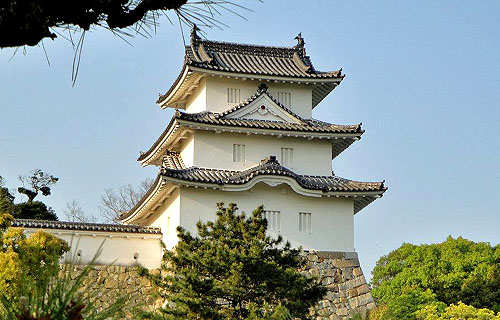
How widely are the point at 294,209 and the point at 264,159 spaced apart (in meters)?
1.50

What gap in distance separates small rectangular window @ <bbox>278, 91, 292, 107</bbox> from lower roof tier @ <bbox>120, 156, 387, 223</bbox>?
221 centimetres

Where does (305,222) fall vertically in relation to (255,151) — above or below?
below

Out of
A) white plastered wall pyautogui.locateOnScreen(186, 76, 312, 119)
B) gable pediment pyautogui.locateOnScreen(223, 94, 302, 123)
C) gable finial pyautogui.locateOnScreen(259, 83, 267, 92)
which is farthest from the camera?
white plastered wall pyautogui.locateOnScreen(186, 76, 312, 119)

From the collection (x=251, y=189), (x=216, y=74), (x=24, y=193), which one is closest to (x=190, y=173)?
(x=251, y=189)

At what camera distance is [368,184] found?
22219 millimetres

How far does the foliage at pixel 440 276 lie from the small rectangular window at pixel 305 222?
389 inches

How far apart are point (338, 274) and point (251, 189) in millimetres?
3084

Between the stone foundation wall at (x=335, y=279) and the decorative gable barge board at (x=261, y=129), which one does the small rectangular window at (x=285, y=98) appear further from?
the stone foundation wall at (x=335, y=279)

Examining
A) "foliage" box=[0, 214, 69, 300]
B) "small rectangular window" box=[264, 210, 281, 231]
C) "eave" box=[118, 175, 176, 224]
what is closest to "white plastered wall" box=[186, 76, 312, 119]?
"eave" box=[118, 175, 176, 224]

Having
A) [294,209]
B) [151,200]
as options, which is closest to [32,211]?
[151,200]

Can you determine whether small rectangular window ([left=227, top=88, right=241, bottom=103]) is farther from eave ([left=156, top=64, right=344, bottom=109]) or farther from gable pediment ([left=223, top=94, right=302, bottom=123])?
gable pediment ([left=223, top=94, right=302, bottom=123])

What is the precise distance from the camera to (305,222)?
72.0 ft

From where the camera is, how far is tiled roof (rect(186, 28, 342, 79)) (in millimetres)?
23047

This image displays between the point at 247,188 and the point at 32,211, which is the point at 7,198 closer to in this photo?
the point at 32,211
